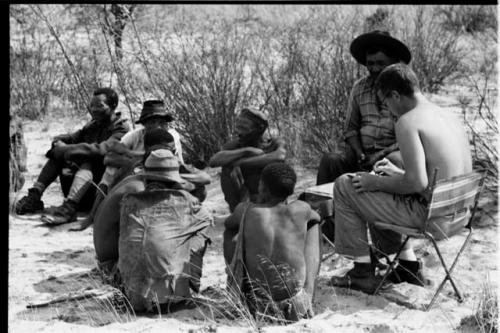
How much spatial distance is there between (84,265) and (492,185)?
10.6 ft

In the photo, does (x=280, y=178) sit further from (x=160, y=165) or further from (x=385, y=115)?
(x=385, y=115)

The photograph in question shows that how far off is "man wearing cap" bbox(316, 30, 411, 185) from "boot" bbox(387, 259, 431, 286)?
2.69 ft

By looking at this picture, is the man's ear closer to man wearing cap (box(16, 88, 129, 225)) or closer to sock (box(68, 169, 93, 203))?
man wearing cap (box(16, 88, 129, 225))

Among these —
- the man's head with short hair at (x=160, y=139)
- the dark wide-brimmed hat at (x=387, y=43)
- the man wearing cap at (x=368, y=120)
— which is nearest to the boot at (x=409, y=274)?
the man wearing cap at (x=368, y=120)

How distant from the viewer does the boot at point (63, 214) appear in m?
7.18

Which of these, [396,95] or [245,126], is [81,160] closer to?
[245,126]

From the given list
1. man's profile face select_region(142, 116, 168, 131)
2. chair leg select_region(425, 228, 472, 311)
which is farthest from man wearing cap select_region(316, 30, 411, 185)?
man's profile face select_region(142, 116, 168, 131)

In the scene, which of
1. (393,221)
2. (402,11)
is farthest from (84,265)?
(402,11)

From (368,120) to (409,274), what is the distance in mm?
1208

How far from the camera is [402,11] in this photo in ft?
41.5

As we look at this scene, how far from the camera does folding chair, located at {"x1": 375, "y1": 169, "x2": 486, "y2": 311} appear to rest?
16.0 ft

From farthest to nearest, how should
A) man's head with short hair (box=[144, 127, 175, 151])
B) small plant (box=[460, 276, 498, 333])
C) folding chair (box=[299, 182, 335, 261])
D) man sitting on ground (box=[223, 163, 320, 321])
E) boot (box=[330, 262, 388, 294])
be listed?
1. man's head with short hair (box=[144, 127, 175, 151])
2. folding chair (box=[299, 182, 335, 261])
3. boot (box=[330, 262, 388, 294])
4. man sitting on ground (box=[223, 163, 320, 321])
5. small plant (box=[460, 276, 498, 333])

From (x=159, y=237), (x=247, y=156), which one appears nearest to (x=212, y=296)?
(x=159, y=237)

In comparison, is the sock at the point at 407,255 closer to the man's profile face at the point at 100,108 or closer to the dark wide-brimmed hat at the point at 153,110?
the dark wide-brimmed hat at the point at 153,110
